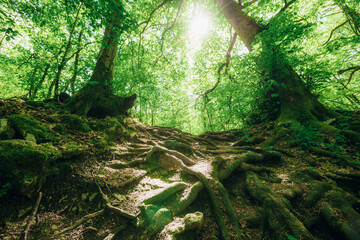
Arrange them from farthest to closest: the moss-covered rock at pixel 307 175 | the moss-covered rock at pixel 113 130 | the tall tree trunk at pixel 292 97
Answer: the tall tree trunk at pixel 292 97 → the moss-covered rock at pixel 113 130 → the moss-covered rock at pixel 307 175

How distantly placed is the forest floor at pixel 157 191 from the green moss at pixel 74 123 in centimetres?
2

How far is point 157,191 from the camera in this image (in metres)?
2.78

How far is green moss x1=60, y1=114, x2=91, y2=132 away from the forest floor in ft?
0.08

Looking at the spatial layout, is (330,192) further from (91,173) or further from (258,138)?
(91,173)

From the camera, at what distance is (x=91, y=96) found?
5355mm

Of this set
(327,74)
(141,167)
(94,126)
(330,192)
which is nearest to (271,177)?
(330,192)

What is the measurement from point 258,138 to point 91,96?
23.4 feet

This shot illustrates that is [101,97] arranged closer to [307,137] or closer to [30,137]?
[30,137]

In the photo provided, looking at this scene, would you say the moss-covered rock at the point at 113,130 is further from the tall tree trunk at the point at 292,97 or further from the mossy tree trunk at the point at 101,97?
the tall tree trunk at the point at 292,97

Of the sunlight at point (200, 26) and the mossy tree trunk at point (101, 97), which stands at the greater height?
the sunlight at point (200, 26)

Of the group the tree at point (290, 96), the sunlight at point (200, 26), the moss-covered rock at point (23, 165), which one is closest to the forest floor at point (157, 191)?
the moss-covered rock at point (23, 165)

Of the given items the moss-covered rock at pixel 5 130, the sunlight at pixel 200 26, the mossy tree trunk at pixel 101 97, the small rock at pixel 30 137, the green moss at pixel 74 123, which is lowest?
the small rock at pixel 30 137

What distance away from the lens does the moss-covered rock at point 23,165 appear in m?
1.78

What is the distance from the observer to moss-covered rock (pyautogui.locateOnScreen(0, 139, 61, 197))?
1.78 m
